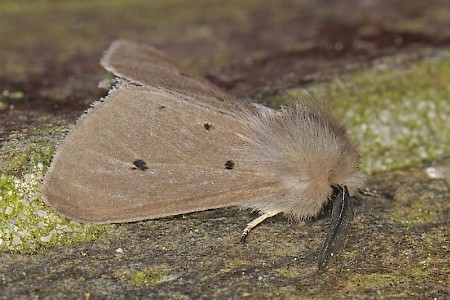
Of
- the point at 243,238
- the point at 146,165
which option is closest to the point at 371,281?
the point at 243,238

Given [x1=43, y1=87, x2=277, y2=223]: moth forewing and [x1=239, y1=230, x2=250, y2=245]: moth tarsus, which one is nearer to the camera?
[x1=43, y1=87, x2=277, y2=223]: moth forewing

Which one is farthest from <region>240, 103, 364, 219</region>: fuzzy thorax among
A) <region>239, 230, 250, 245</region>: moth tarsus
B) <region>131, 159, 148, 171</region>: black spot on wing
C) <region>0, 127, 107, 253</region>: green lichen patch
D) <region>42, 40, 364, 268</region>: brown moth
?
<region>0, 127, 107, 253</region>: green lichen patch

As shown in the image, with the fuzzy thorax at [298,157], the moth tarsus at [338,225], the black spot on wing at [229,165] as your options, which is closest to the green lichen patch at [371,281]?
the moth tarsus at [338,225]

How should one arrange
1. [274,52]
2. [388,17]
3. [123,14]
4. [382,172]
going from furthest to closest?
[123,14], [388,17], [274,52], [382,172]

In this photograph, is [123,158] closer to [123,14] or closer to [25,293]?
[25,293]

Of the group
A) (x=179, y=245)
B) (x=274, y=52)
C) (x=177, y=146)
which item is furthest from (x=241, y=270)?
(x=274, y=52)

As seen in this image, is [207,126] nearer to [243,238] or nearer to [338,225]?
[243,238]

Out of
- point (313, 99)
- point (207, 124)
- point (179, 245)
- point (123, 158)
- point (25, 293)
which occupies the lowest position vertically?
point (25, 293)

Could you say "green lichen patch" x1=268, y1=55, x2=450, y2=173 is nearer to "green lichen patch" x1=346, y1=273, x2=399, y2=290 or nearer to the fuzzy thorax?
the fuzzy thorax
